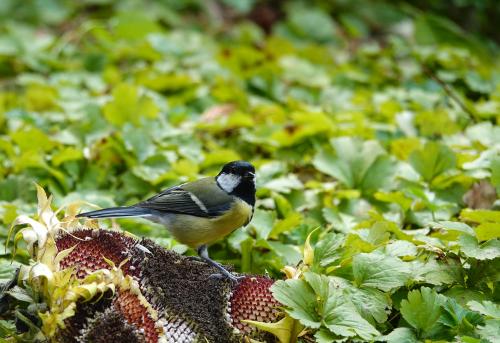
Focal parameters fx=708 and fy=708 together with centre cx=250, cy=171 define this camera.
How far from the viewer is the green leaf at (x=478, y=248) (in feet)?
7.55

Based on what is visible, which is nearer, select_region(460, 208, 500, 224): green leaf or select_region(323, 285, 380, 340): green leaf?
select_region(323, 285, 380, 340): green leaf

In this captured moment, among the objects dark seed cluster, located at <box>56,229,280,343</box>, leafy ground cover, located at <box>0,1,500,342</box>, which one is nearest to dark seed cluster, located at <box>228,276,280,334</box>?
dark seed cluster, located at <box>56,229,280,343</box>

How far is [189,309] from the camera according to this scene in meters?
2.28

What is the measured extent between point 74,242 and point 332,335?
862mm

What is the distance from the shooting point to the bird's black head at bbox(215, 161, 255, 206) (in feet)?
9.48

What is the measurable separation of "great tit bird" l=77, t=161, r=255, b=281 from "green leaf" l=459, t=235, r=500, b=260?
87cm

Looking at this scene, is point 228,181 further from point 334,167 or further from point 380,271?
point 380,271

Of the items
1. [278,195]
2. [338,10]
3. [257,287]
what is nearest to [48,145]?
[278,195]

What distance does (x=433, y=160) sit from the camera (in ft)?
10.9

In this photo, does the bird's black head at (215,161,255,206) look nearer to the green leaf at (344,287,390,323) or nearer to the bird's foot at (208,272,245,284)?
the bird's foot at (208,272,245,284)

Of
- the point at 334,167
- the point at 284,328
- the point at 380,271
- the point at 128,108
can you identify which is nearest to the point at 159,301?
the point at 284,328

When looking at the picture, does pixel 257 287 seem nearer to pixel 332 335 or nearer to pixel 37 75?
pixel 332 335

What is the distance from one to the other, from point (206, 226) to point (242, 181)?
0.27 m

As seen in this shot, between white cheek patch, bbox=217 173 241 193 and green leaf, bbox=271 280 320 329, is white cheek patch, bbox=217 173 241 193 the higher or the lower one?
the lower one
